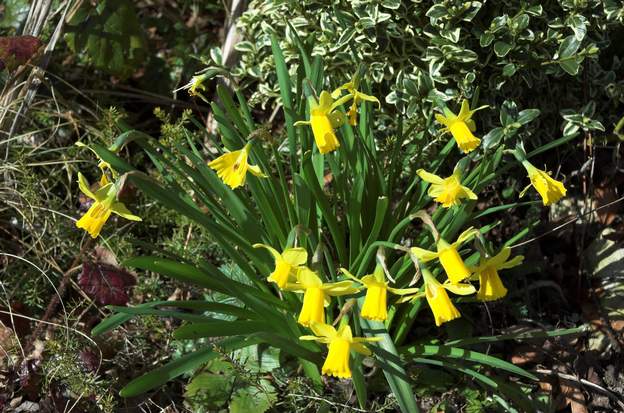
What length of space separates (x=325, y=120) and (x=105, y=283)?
0.87 m

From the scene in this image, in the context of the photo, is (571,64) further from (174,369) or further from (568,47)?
(174,369)

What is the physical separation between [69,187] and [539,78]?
5.07 feet

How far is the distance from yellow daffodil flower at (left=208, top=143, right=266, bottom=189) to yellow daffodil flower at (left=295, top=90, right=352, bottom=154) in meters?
0.14

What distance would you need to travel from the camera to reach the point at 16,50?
7.78ft

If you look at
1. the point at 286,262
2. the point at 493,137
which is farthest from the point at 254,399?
the point at 493,137

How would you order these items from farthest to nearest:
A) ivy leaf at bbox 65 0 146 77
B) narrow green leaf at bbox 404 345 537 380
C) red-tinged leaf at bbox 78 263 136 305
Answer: ivy leaf at bbox 65 0 146 77 → red-tinged leaf at bbox 78 263 136 305 → narrow green leaf at bbox 404 345 537 380

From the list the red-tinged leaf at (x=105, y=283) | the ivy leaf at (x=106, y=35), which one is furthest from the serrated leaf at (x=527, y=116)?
the ivy leaf at (x=106, y=35)

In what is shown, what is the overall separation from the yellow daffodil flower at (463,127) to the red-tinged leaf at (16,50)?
1355mm

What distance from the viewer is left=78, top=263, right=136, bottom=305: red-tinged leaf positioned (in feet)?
6.93

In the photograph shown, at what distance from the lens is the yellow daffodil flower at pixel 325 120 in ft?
5.24

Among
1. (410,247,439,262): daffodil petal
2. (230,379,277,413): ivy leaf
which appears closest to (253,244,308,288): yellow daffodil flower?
(410,247,439,262): daffodil petal

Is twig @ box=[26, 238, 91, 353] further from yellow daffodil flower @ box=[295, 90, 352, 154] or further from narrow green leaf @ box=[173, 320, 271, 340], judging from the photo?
yellow daffodil flower @ box=[295, 90, 352, 154]

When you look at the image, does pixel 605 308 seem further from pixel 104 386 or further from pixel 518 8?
pixel 104 386

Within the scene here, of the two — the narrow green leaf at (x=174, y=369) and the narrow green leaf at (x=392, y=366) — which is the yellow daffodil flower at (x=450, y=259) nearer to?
the narrow green leaf at (x=392, y=366)
